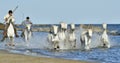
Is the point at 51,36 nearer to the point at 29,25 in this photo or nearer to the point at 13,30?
the point at 13,30

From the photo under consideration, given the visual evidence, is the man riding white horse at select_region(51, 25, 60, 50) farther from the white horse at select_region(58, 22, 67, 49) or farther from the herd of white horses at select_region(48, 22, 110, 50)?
the white horse at select_region(58, 22, 67, 49)

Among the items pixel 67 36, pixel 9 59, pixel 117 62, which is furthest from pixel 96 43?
pixel 9 59

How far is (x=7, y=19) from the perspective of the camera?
25203 millimetres

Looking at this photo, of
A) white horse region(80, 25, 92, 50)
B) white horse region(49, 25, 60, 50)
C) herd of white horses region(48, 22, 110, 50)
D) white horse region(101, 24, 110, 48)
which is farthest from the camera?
white horse region(101, 24, 110, 48)

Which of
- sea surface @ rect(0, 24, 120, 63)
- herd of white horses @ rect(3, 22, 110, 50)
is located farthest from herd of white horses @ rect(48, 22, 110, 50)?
sea surface @ rect(0, 24, 120, 63)

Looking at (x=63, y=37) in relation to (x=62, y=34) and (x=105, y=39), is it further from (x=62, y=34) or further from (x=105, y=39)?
(x=105, y=39)

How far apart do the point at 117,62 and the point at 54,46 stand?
25.2ft

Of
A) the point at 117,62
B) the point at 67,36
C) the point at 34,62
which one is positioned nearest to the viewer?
the point at 34,62

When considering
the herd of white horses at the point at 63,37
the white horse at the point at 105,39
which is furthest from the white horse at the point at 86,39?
the white horse at the point at 105,39

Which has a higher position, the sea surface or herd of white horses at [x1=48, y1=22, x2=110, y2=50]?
herd of white horses at [x1=48, y1=22, x2=110, y2=50]

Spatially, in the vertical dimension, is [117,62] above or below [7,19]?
below

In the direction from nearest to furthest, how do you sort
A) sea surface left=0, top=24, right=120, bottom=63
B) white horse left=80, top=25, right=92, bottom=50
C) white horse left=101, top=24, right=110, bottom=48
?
Result: sea surface left=0, top=24, right=120, bottom=63, white horse left=80, top=25, right=92, bottom=50, white horse left=101, top=24, right=110, bottom=48

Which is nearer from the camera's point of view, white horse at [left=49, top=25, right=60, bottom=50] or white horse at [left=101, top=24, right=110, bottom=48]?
white horse at [left=49, top=25, right=60, bottom=50]

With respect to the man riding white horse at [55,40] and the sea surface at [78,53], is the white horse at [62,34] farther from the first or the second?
the sea surface at [78,53]
